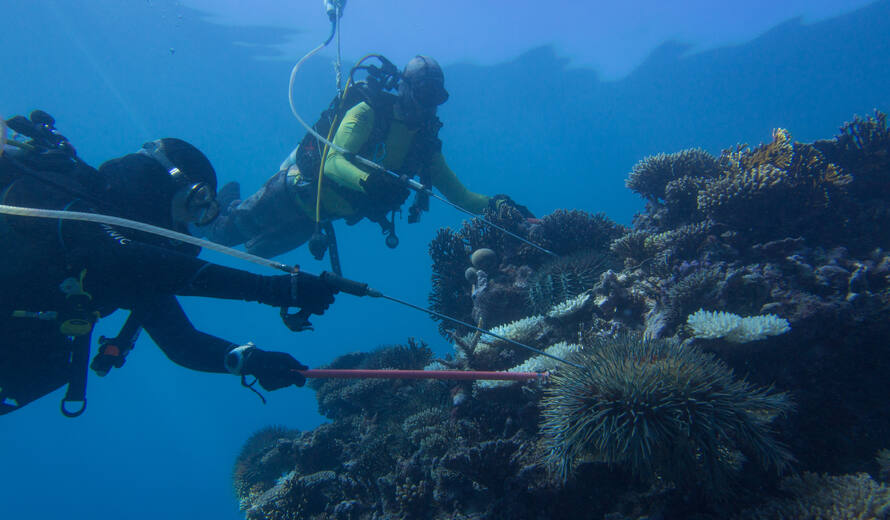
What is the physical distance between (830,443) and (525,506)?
2.36 meters

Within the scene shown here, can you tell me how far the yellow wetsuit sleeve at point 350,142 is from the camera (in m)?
6.77

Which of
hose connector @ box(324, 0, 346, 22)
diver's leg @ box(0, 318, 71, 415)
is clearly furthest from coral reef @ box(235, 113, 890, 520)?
hose connector @ box(324, 0, 346, 22)

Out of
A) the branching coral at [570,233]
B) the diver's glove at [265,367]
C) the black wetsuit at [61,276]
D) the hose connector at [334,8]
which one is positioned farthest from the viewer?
the hose connector at [334,8]

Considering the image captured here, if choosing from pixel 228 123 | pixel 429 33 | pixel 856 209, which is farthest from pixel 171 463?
pixel 856 209

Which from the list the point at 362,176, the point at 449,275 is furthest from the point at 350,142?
the point at 449,275

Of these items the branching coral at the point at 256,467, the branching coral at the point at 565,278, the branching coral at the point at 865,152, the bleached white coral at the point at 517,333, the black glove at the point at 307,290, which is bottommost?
the branching coral at the point at 256,467

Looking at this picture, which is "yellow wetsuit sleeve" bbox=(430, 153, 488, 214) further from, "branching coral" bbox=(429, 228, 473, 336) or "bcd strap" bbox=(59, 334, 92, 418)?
"bcd strap" bbox=(59, 334, 92, 418)

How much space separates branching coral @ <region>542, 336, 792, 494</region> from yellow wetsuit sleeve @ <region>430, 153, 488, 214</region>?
6.45 m

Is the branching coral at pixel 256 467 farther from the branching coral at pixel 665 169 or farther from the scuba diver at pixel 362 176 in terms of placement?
the branching coral at pixel 665 169

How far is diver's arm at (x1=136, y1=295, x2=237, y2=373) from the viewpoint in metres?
4.04

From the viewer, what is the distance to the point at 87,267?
9.46 ft

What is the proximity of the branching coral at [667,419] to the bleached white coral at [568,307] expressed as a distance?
196 cm

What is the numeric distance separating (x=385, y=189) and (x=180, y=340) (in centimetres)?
373

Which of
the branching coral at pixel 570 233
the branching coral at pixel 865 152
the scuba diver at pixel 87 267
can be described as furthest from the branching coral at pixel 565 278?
the branching coral at pixel 865 152
